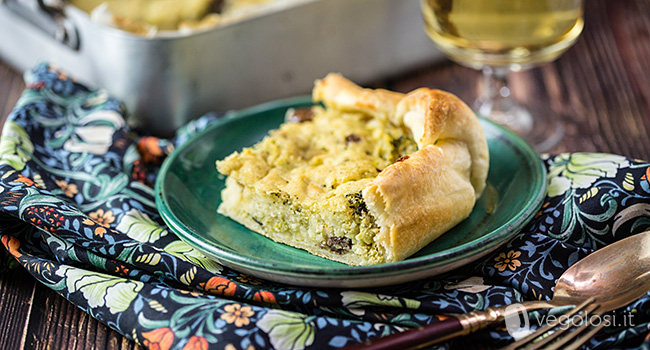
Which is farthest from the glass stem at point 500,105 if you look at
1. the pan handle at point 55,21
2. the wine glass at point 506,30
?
the pan handle at point 55,21

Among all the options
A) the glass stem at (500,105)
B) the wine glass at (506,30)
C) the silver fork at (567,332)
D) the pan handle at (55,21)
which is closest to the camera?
the silver fork at (567,332)

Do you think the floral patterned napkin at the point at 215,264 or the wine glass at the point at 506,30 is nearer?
the floral patterned napkin at the point at 215,264

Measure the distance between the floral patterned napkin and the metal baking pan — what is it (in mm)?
407

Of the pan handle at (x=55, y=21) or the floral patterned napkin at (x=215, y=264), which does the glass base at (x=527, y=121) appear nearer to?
the floral patterned napkin at (x=215, y=264)

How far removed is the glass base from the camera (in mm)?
2861

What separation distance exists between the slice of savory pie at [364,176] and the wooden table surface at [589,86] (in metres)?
0.64

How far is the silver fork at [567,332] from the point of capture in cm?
147

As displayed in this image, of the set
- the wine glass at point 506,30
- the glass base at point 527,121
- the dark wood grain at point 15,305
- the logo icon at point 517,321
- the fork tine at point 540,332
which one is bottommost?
the dark wood grain at point 15,305

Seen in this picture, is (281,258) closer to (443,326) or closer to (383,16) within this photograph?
(443,326)

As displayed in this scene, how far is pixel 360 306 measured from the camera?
169cm

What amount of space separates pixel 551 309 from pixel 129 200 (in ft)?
4.26

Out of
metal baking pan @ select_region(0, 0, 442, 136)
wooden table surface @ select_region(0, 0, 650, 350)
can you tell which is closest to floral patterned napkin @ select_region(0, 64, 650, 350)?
wooden table surface @ select_region(0, 0, 650, 350)

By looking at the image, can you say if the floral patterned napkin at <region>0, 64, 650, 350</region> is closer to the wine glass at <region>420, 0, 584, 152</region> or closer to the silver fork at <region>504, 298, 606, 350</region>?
the silver fork at <region>504, 298, 606, 350</region>

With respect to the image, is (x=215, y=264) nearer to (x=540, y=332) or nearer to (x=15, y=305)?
(x=15, y=305)
